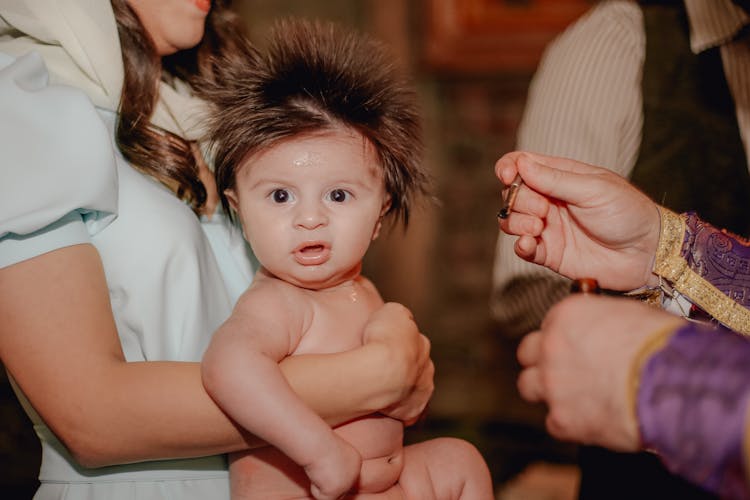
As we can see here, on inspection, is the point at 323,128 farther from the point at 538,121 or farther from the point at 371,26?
the point at 371,26

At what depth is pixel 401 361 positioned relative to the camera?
1.21m

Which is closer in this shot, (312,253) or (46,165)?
(46,165)

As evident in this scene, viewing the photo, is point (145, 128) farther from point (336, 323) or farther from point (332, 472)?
point (332, 472)

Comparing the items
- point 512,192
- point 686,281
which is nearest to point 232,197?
point 512,192

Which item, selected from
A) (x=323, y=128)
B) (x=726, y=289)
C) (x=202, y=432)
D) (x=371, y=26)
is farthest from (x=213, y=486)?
(x=371, y=26)

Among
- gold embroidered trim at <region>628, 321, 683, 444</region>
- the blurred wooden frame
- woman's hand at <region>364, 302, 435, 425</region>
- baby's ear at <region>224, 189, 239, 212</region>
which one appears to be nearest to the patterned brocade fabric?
gold embroidered trim at <region>628, 321, 683, 444</region>

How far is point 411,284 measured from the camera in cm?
382

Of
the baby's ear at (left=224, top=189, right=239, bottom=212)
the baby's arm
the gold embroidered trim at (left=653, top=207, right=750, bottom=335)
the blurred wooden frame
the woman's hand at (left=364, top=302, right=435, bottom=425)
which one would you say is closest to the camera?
the baby's arm

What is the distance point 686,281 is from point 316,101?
806 millimetres

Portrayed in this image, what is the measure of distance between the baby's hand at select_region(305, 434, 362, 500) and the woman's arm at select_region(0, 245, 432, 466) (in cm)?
9

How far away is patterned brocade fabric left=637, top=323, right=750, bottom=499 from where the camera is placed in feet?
2.70

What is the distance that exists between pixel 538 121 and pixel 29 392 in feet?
4.84

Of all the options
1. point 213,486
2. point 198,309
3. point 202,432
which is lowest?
point 213,486

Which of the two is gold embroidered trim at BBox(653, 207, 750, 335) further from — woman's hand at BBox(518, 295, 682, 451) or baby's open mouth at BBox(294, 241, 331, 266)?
baby's open mouth at BBox(294, 241, 331, 266)
